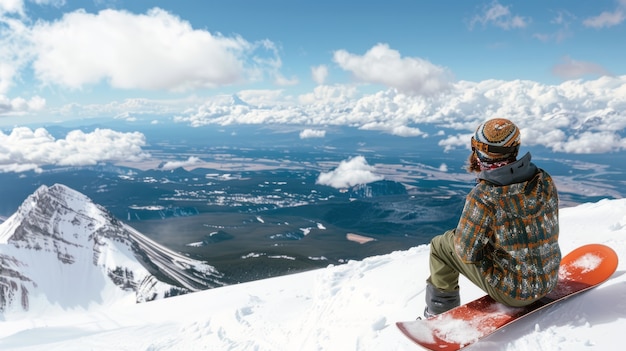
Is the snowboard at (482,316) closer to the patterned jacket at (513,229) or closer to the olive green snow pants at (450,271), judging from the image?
the olive green snow pants at (450,271)

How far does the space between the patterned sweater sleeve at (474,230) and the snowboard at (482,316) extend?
3.96 ft

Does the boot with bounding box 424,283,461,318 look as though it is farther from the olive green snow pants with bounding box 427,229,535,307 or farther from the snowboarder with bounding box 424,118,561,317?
the snowboarder with bounding box 424,118,561,317

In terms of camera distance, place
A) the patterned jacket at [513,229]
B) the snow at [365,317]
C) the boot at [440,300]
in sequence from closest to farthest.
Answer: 1. the patterned jacket at [513,229]
2. the snow at [365,317]
3. the boot at [440,300]

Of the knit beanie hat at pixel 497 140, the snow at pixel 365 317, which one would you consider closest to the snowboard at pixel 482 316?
the snow at pixel 365 317

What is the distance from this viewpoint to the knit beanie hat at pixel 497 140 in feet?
14.2

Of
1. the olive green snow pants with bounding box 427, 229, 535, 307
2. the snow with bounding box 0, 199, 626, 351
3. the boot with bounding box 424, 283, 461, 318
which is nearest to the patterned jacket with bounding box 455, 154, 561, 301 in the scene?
the olive green snow pants with bounding box 427, 229, 535, 307

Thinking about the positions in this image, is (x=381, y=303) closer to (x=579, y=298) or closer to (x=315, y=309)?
(x=315, y=309)

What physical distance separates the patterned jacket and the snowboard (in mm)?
559

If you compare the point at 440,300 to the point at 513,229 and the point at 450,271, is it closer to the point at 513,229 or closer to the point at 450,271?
the point at 450,271

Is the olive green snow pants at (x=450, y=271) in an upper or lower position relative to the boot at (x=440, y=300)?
upper

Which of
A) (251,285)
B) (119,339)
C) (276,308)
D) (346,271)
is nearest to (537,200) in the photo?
(346,271)

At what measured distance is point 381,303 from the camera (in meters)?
8.58

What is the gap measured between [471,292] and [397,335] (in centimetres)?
210

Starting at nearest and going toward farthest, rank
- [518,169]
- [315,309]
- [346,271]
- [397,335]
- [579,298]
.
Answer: [518,169] → [579,298] → [397,335] → [315,309] → [346,271]
